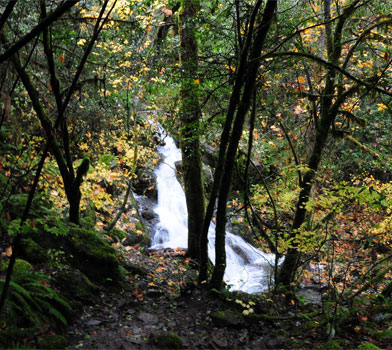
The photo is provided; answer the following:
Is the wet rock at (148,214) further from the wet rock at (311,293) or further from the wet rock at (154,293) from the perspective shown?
the wet rock at (154,293)

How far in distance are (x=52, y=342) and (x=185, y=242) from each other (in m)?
8.42

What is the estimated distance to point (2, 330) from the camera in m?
2.75

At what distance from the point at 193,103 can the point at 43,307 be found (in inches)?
173

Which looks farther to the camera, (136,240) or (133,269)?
(136,240)

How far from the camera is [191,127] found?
6438 millimetres

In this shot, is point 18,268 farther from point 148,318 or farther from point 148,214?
point 148,214

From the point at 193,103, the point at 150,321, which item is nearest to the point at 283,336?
the point at 150,321

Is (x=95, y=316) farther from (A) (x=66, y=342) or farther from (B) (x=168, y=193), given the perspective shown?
(B) (x=168, y=193)

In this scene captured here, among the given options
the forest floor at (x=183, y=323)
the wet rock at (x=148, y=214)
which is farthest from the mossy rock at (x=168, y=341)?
the wet rock at (x=148, y=214)

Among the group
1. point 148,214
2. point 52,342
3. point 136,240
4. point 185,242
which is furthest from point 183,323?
point 148,214

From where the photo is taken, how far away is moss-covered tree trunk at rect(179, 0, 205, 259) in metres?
5.75

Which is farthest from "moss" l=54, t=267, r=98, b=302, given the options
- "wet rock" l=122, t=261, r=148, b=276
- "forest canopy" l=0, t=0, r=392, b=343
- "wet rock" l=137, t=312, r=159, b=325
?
"wet rock" l=122, t=261, r=148, b=276

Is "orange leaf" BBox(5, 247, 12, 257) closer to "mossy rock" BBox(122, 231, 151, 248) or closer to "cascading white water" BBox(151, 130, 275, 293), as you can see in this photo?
"mossy rock" BBox(122, 231, 151, 248)

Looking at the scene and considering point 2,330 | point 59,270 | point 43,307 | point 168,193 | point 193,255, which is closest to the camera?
point 2,330
